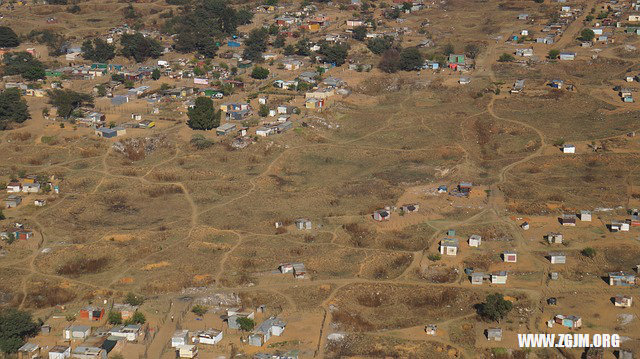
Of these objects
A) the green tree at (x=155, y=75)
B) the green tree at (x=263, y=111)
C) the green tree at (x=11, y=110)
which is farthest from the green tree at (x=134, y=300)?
the green tree at (x=155, y=75)

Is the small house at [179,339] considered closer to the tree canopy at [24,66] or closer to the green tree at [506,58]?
the tree canopy at [24,66]

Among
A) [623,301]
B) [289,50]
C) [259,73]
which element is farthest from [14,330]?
[289,50]

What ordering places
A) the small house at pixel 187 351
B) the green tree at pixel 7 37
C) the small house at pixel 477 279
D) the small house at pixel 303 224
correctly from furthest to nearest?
Result: the green tree at pixel 7 37 → the small house at pixel 303 224 → the small house at pixel 477 279 → the small house at pixel 187 351

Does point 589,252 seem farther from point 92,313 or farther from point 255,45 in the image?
point 255,45

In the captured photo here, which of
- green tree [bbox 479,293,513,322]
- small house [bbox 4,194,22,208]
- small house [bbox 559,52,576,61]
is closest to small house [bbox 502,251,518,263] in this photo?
green tree [bbox 479,293,513,322]

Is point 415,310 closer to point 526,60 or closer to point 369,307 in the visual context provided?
point 369,307

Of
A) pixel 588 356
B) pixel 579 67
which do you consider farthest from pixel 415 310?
pixel 579 67

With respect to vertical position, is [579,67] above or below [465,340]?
below
